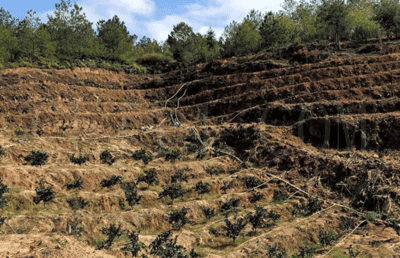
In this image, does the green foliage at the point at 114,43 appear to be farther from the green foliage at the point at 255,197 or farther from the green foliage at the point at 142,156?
the green foliage at the point at 255,197

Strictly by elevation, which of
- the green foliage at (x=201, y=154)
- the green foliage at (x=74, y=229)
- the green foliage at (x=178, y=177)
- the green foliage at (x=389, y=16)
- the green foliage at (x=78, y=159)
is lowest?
the green foliage at (x=74, y=229)

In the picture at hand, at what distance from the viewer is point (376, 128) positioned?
15133 millimetres

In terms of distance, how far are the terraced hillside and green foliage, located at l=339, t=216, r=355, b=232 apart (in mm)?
50

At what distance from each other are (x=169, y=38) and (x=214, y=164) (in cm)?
3566

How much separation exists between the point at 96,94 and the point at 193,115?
8.73m

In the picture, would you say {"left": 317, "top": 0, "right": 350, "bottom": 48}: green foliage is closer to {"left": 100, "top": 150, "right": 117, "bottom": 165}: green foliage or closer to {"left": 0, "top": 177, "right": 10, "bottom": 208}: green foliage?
{"left": 100, "top": 150, "right": 117, "bottom": 165}: green foliage

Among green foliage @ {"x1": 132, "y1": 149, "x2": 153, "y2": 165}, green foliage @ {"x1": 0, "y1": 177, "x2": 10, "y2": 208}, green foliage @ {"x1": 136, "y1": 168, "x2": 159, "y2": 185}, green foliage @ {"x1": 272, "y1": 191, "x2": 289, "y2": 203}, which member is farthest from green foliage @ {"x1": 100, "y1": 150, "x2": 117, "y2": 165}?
green foliage @ {"x1": 272, "y1": 191, "x2": 289, "y2": 203}

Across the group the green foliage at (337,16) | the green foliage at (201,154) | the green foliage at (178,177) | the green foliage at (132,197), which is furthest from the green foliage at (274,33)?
the green foliage at (132,197)

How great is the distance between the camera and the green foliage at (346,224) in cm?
1059

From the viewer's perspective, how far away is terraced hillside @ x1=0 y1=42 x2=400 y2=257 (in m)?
9.61

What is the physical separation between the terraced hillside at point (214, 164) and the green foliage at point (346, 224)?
5 cm

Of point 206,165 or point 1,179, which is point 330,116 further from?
point 1,179

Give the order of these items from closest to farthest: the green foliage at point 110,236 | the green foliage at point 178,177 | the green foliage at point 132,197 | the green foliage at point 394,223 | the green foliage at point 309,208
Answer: the green foliage at point 110,236, the green foliage at point 394,223, the green foliage at point 132,197, the green foliage at point 309,208, the green foliage at point 178,177

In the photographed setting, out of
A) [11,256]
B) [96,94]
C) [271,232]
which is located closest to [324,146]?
[271,232]
